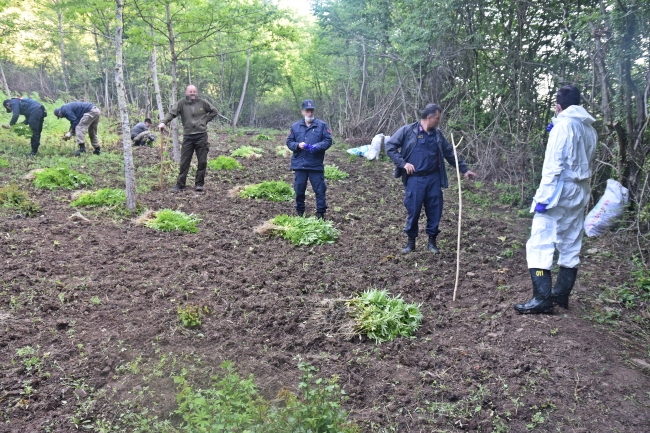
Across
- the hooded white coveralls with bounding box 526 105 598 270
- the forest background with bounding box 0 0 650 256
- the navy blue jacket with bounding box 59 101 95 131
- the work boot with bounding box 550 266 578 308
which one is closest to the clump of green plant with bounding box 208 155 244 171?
the forest background with bounding box 0 0 650 256

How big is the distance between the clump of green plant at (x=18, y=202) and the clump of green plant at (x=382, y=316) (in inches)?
195

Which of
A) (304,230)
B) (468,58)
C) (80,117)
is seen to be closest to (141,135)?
(80,117)

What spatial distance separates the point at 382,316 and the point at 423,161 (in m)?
2.29

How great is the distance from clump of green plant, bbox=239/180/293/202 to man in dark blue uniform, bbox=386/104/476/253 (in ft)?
9.44

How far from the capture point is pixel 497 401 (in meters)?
2.69

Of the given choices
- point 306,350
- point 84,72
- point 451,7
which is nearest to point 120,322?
point 306,350

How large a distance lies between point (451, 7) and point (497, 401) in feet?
25.1

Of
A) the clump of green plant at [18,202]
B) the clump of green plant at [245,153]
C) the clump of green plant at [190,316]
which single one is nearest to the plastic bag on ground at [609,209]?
the clump of green plant at [190,316]

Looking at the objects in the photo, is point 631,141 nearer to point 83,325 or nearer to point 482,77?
point 482,77

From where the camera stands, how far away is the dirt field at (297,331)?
2631 millimetres

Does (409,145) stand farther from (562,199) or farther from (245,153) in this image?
(245,153)

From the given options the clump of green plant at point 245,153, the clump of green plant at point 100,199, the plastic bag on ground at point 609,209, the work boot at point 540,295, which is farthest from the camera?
the clump of green plant at point 245,153

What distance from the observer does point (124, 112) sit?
598 centimetres

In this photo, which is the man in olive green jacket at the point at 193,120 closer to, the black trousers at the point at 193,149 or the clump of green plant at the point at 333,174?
the black trousers at the point at 193,149
